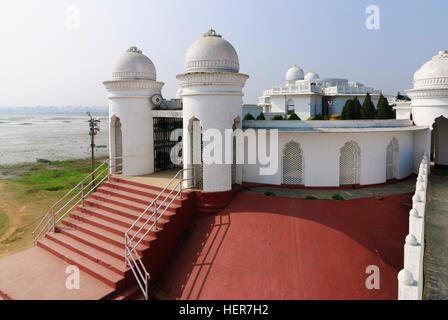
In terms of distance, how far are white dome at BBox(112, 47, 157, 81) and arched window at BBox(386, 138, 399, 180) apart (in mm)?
11067

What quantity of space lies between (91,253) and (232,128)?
20.3ft

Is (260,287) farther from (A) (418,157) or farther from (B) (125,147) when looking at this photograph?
(A) (418,157)

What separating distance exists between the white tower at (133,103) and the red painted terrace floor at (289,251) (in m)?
4.82

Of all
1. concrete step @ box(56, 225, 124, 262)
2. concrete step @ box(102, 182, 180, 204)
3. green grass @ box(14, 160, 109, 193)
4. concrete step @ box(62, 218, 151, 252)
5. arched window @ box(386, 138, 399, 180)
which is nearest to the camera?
concrete step @ box(56, 225, 124, 262)

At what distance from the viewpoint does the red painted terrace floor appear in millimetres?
8273

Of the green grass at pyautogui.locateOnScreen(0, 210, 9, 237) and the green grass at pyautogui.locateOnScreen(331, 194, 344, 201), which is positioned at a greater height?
the green grass at pyautogui.locateOnScreen(331, 194, 344, 201)

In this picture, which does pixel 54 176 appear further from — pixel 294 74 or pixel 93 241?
pixel 294 74

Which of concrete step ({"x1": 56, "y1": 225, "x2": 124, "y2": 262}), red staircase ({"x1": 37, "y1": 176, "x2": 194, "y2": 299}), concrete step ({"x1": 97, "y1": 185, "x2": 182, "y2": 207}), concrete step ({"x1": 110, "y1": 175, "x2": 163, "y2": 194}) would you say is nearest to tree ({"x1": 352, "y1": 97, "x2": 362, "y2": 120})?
red staircase ({"x1": 37, "y1": 176, "x2": 194, "y2": 299})

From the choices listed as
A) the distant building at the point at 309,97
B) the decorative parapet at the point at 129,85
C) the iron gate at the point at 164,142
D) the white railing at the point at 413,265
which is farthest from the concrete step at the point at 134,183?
the distant building at the point at 309,97

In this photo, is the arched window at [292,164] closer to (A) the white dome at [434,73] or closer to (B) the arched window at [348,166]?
(B) the arched window at [348,166]

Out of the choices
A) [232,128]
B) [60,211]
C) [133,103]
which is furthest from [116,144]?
[232,128]

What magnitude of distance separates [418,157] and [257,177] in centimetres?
804

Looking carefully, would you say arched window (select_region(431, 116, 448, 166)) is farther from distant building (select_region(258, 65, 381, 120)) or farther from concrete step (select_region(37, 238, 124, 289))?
concrete step (select_region(37, 238, 124, 289))

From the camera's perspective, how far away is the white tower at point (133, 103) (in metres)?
13.8
